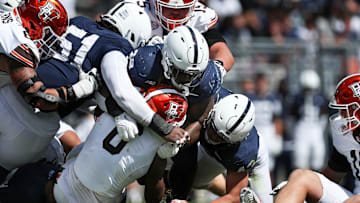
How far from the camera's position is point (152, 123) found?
365 centimetres

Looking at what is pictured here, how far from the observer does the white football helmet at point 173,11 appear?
14.2 ft

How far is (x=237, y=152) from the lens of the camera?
166 inches

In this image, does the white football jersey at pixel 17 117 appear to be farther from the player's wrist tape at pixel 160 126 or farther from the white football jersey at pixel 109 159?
the player's wrist tape at pixel 160 126

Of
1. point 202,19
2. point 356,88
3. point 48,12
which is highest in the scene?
point 48,12

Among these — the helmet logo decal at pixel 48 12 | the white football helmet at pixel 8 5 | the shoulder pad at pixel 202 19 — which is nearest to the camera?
the helmet logo decal at pixel 48 12

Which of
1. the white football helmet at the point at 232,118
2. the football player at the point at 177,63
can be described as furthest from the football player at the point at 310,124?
the football player at the point at 177,63

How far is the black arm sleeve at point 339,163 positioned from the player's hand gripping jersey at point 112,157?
1.17 meters

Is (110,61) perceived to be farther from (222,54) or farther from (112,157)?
(222,54)

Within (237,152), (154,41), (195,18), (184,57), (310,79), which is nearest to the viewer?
(184,57)

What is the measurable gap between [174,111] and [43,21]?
101cm

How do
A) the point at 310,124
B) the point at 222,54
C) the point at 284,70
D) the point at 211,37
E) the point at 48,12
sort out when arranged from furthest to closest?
the point at 284,70 < the point at 310,124 < the point at 211,37 < the point at 222,54 < the point at 48,12

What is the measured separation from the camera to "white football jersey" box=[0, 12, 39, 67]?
12.4 feet

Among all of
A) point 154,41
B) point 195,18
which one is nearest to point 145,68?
point 154,41

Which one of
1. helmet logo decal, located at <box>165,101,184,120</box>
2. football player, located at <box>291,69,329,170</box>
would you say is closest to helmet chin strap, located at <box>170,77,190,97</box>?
helmet logo decal, located at <box>165,101,184,120</box>
